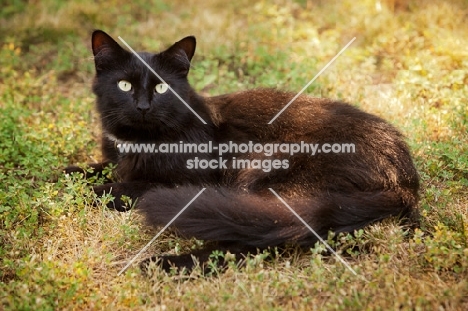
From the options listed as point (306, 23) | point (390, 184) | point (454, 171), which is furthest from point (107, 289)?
point (306, 23)

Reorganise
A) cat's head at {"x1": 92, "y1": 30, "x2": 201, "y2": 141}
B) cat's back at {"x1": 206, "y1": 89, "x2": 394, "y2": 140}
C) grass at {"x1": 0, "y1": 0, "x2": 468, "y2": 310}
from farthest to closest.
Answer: cat's head at {"x1": 92, "y1": 30, "x2": 201, "y2": 141} → cat's back at {"x1": 206, "y1": 89, "x2": 394, "y2": 140} → grass at {"x1": 0, "y1": 0, "x2": 468, "y2": 310}

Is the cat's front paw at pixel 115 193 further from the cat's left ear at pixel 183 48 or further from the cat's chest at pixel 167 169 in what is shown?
the cat's left ear at pixel 183 48

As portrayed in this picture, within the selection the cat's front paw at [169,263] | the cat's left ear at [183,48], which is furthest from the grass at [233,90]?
the cat's left ear at [183,48]

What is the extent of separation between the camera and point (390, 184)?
3031mm

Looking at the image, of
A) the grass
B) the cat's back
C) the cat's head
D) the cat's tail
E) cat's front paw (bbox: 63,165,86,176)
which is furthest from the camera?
cat's front paw (bbox: 63,165,86,176)

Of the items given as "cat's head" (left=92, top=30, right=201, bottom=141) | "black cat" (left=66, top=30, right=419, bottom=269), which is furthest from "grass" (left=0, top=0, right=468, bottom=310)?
"cat's head" (left=92, top=30, right=201, bottom=141)

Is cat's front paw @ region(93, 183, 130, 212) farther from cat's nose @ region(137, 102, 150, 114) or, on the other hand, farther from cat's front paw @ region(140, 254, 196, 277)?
cat's front paw @ region(140, 254, 196, 277)

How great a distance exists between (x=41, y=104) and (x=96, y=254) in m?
2.54

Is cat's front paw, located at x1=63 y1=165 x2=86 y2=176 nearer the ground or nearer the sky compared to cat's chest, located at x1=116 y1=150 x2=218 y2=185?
nearer the ground

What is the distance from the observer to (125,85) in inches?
138

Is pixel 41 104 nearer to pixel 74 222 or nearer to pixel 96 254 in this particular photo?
pixel 74 222

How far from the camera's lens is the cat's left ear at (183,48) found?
3.55 meters

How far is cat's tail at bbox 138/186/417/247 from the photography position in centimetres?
275

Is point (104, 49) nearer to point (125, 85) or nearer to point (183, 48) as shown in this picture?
point (125, 85)
